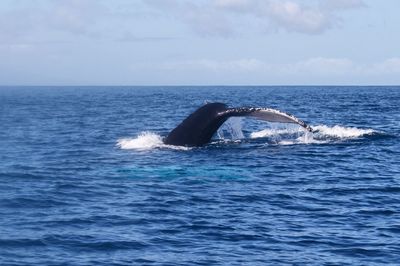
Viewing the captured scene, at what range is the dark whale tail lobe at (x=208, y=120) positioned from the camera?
72.5ft

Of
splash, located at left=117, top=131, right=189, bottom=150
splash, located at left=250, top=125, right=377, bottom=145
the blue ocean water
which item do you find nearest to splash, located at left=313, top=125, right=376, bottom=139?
splash, located at left=250, top=125, right=377, bottom=145

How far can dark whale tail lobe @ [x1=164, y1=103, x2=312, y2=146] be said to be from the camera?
2211 centimetres

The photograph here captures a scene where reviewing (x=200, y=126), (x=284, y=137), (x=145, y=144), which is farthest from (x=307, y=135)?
(x=200, y=126)

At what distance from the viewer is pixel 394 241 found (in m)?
13.6

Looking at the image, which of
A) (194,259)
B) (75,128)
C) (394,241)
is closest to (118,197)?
Answer: (194,259)

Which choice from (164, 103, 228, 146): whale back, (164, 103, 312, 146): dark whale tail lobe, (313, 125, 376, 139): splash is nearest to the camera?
(164, 103, 312, 146): dark whale tail lobe

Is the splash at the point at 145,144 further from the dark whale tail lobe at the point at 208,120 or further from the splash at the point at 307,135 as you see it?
the splash at the point at 307,135

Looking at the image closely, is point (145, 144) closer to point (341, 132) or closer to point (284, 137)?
point (284, 137)

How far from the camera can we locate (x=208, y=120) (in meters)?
24.3

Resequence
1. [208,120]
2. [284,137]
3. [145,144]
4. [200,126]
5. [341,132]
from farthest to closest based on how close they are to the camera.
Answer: [341,132] < [284,137] < [145,144] < [200,126] < [208,120]

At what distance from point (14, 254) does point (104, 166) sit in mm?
10481

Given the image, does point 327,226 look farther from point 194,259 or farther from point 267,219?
point 194,259

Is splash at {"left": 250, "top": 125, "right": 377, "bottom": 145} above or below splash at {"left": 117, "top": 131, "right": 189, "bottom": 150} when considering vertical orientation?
above

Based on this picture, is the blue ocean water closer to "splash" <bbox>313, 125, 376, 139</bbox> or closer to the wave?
the wave
